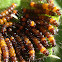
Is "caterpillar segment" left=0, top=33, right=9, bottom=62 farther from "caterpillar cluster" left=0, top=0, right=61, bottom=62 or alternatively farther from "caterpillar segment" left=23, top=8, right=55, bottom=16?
"caterpillar segment" left=23, top=8, right=55, bottom=16

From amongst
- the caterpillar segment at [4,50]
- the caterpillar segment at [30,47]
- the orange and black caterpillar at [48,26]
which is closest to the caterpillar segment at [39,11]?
the orange and black caterpillar at [48,26]

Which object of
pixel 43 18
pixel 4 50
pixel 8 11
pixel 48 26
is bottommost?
pixel 4 50

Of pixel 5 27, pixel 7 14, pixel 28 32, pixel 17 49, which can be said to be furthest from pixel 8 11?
pixel 17 49

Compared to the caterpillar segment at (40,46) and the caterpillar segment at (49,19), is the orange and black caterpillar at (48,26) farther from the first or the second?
the caterpillar segment at (40,46)

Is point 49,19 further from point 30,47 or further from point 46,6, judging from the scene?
point 30,47

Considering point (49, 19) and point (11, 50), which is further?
point (49, 19)

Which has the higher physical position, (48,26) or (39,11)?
(39,11)

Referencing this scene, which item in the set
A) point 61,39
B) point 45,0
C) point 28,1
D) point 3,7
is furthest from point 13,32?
point 61,39

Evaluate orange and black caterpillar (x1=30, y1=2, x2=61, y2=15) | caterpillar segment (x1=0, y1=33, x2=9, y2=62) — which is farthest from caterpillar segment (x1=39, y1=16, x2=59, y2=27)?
caterpillar segment (x1=0, y1=33, x2=9, y2=62)
